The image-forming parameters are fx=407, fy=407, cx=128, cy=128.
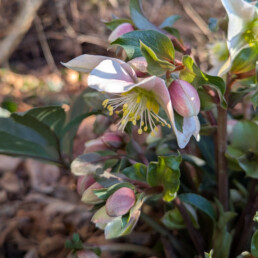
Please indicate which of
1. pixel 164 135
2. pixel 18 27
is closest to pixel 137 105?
pixel 164 135

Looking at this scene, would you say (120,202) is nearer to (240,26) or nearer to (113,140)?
(113,140)

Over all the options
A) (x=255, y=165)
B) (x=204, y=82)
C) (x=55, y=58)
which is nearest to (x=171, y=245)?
(x=255, y=165)

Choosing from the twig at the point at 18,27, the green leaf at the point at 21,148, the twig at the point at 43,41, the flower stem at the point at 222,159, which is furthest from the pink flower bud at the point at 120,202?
the twig at the point at 43,41

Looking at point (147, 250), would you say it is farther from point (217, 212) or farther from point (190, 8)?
point (190, 8)

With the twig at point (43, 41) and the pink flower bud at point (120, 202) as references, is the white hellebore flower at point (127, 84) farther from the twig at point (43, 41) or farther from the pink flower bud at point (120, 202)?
the twig at point (43, 41)

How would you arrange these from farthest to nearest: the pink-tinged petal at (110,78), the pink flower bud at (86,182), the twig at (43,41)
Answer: the twig at (43,41), the pink flower bud at (86,182), the pink-tinged petal at (110,78)

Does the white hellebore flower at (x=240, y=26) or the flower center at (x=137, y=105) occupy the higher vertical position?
the white hellebore flower at (x=240, y=26)

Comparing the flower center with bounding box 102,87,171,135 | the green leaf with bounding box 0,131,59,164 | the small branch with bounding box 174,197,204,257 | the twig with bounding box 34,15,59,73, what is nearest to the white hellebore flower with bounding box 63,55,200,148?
the flower center with bounding box 102,87,171,135

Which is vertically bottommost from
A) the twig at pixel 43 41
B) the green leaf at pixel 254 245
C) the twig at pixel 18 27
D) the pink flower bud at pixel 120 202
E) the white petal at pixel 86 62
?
the twig at pixel 43 41
